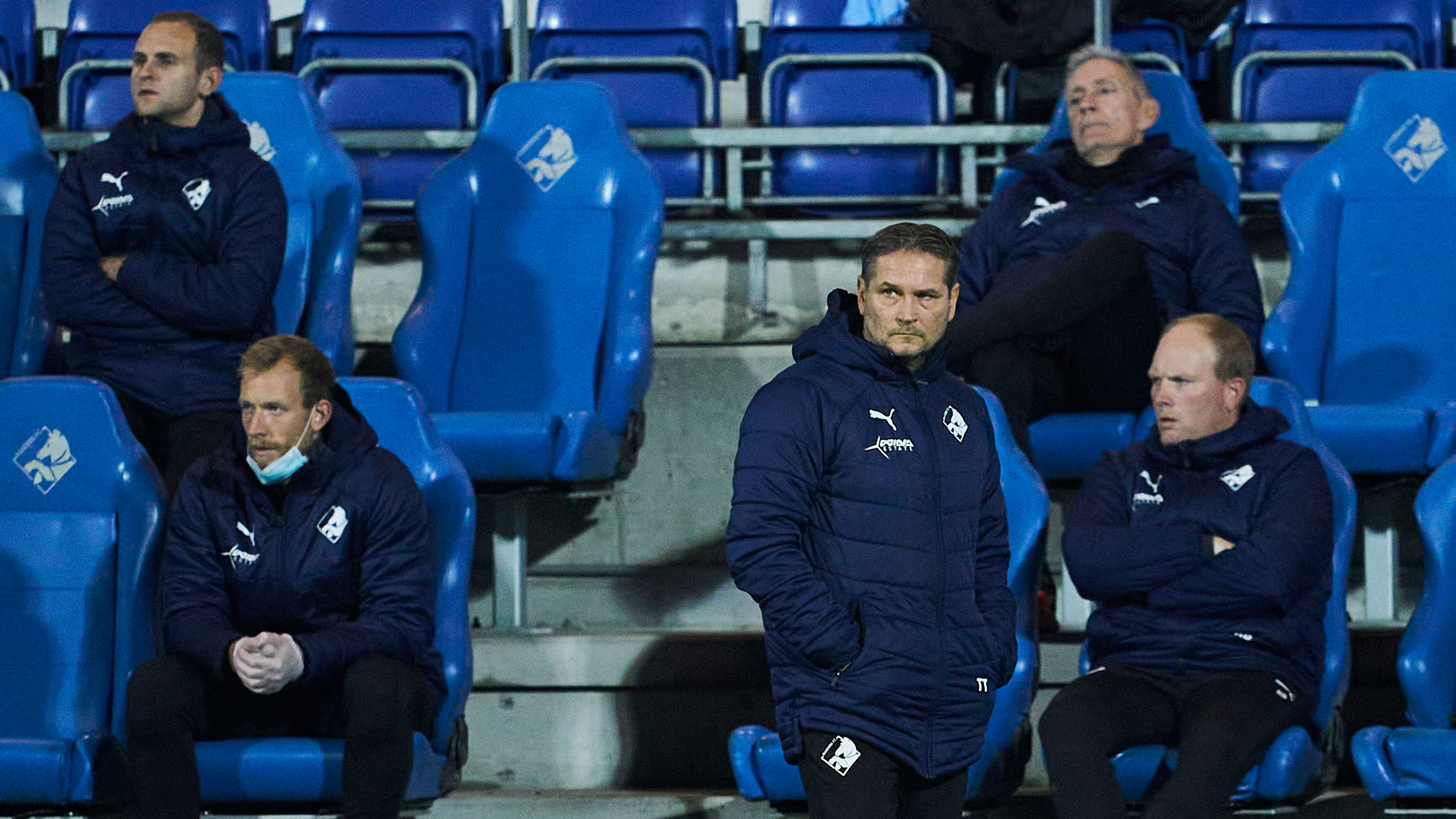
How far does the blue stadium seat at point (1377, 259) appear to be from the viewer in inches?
138

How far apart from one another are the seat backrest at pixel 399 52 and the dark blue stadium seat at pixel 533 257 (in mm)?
427

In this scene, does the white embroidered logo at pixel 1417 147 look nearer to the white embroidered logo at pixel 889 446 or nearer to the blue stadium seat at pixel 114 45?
the white embroidered logo at pixel 889 446

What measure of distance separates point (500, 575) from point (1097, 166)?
134cm

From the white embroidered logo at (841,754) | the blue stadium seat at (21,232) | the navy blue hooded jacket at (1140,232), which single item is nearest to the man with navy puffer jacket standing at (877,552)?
the white embroidered logo at (841,754)

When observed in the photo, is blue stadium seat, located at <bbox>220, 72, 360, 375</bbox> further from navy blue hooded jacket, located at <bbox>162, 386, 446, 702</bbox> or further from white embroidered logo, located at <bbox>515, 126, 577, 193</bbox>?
navy blue hooded jacket, located at <bbox>162, 386, 446, 702</bbox>

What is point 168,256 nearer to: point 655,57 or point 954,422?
point 655,57

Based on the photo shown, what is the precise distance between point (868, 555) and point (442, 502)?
99 cm

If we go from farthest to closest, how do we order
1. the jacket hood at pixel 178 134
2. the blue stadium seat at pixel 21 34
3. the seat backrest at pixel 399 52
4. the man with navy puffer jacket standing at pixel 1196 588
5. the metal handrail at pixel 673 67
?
the blue stadium seat at pixel 21 34 → the seat backrest at pixel 399 52 → the metal handrail at pixel 673 67 → the jacket hood at pixel 178 134 → the man with navy puffer jacket standing at pixel 1196 588

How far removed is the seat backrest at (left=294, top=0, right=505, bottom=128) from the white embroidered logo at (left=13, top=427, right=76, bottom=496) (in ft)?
4.94

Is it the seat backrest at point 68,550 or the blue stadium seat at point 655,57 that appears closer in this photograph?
the seat backrest at point 68,550

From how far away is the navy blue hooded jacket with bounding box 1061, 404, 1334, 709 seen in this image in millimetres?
2625

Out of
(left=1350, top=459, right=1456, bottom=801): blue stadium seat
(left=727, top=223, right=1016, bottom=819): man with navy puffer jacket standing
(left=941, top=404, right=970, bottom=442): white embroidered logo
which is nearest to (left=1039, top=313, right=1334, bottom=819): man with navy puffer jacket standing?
(left=1350, top=459, right=1456, bottom=801): blue stadium seat

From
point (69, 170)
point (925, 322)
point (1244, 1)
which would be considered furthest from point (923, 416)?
point (1244, 1)

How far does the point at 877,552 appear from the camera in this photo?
6.44 ft
